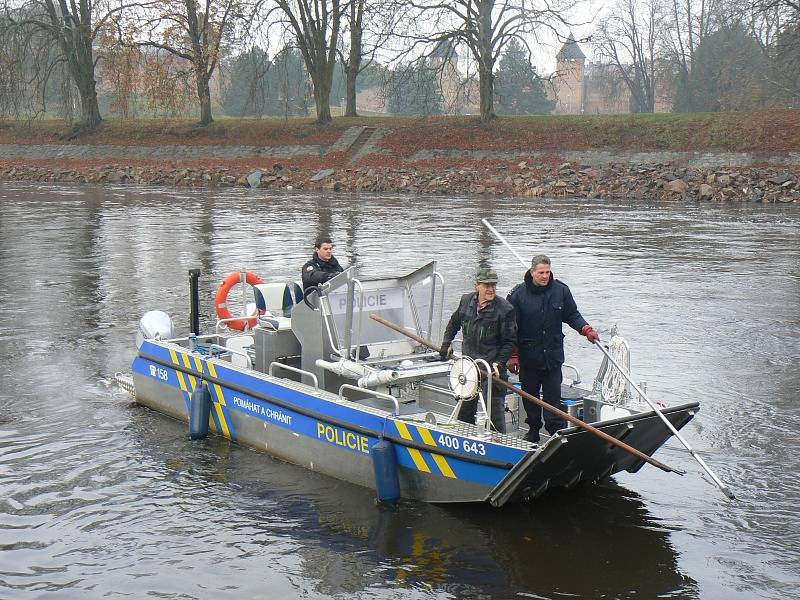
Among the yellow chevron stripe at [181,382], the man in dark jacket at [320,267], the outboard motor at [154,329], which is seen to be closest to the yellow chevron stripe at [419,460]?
the man in dark jacket at [320,267]

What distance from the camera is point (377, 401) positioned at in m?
9.75

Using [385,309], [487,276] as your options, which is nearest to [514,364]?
[487,276]

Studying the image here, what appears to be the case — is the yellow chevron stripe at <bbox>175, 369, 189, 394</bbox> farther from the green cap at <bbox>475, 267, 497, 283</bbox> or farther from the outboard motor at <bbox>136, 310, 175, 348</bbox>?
the green cap at <bbox>475, 267, 497, 283</bbox>

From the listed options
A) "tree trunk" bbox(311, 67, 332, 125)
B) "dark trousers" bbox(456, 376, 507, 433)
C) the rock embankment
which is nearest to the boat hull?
"dark trousers" bbox(456, 376, 507, 433)

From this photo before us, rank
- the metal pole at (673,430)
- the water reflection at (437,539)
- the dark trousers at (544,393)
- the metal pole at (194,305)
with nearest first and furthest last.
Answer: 1. the water reflection at (437,539)
2. the metal pole at (673,430)
3. the dark trousers at (544,393)
4. the metal pole at (194,305)

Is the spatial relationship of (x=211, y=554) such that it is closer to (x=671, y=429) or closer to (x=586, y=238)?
(x=671, y=429)

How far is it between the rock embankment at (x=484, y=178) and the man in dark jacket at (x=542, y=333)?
3163 centimetres

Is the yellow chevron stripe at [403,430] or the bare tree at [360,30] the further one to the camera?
the bare tree at [360,30]

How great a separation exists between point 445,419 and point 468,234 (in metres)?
20.4

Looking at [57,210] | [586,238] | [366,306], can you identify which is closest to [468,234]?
[586,238]

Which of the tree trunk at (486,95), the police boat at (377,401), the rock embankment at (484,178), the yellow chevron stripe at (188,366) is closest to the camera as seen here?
the police boat at (377,401)

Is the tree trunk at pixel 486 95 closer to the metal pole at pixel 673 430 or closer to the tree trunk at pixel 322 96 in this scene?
the tree trunk at pixel 322 96

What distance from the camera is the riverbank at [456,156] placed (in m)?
41.9

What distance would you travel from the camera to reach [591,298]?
62.6 feet
